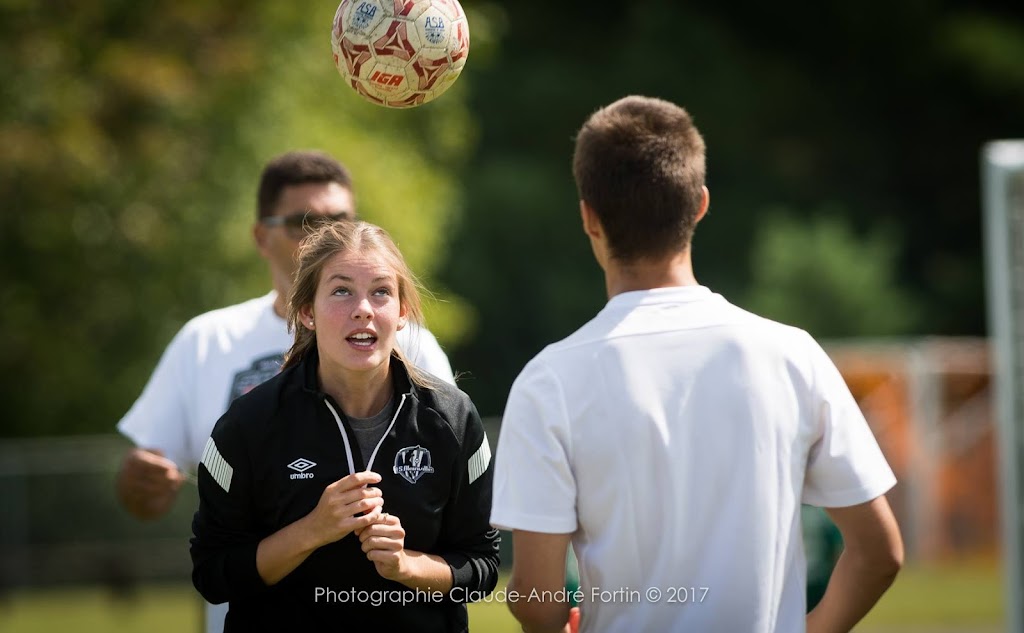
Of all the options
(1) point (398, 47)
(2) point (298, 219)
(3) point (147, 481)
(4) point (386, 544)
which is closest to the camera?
(4) point (386, 544)

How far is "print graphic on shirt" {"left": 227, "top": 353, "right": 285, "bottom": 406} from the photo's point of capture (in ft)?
16.2

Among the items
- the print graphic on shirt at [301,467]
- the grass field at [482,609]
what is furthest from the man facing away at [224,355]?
the grass field at [482,609]

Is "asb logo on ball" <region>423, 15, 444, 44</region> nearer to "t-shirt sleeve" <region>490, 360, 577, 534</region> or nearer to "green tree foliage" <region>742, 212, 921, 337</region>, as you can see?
"t-shirt sleeve" <region>490, 360, 577, 534</region>

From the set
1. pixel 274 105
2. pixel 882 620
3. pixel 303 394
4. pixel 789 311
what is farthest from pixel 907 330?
pixel 303 394

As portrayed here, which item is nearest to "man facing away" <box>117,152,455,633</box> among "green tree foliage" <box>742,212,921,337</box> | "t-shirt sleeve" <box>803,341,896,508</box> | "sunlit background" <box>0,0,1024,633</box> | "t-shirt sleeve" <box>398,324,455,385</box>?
"t-shirt sleeve" <box>398,324,455,385</box>

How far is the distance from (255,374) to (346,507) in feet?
4.99

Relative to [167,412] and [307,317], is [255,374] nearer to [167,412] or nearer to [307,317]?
[167,412]

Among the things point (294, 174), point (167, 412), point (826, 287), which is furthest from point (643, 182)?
point (826, 287)

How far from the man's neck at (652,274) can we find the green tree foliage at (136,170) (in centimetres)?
1625

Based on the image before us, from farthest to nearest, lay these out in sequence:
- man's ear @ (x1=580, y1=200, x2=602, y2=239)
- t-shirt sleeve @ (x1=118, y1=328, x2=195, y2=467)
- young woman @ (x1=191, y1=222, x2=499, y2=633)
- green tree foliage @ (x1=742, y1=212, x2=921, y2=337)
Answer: green tree foliage @ (x1=742, y1=212, x2=921, y2=337)
t-shirt sleeve @ (x1=118, y1=328, x2=195, y2=467)
young woman @ (x1=191, y1=222, x2=499, y2=633)
man's ear @ (x1=580, y1=200, x2=602, y2=239)

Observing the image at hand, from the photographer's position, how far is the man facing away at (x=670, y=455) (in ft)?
10.9

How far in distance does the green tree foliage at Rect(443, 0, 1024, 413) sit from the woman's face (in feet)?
89.0

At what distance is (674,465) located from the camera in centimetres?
331

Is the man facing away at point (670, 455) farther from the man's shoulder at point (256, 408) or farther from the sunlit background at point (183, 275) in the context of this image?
the sunlit background at point (183, 275)
